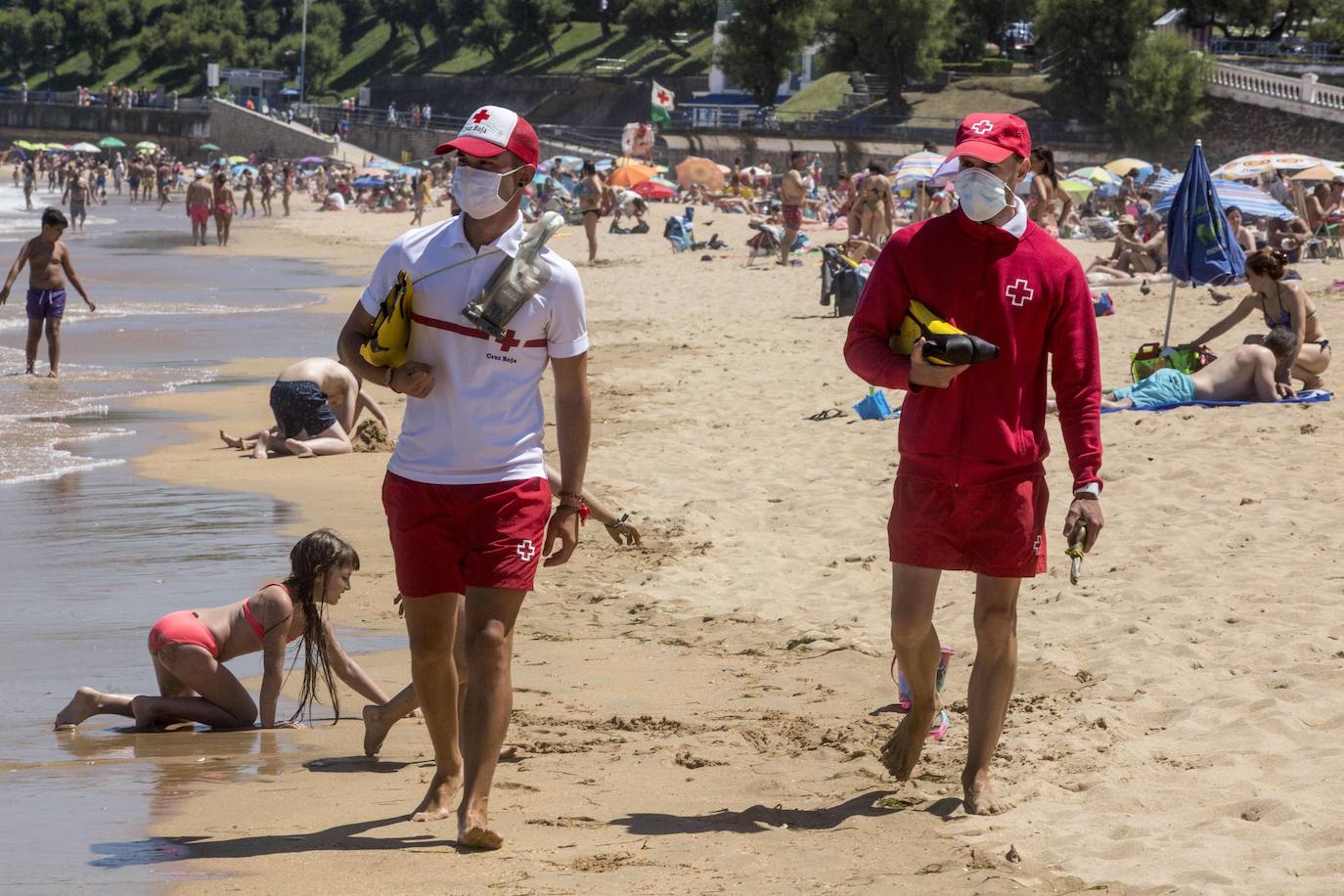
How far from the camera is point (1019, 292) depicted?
404 centimetres

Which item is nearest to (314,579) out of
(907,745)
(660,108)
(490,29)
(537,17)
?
(907,745)

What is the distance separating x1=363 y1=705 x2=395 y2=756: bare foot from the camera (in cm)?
487

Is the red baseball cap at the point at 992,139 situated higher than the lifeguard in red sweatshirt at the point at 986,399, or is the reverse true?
the red baseball cap at the point at 992,139

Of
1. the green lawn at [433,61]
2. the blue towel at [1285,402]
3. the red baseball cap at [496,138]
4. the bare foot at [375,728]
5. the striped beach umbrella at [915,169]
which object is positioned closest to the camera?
the red baseball cap at [496,138]

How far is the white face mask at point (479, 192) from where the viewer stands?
391 centimetres

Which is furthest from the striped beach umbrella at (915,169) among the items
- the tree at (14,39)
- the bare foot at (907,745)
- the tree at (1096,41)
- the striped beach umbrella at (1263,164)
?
the tree at (14,39)

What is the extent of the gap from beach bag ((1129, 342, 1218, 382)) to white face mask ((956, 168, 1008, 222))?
7.11m

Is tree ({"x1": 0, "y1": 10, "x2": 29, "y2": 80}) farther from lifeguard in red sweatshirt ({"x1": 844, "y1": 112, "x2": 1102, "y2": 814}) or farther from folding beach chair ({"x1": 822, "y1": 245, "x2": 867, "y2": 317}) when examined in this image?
lifeguard in red sweatshirt ({"x1": 844, "y1": 112, "x2": 1102, "y2": 814})

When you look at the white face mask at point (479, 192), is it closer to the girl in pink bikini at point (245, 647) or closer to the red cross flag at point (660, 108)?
the girl in pink bikini at point (245, 647)

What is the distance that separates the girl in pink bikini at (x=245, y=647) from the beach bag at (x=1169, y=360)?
6952mm

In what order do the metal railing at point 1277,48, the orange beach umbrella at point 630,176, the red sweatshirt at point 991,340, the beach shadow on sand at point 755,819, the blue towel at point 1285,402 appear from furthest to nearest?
1. the metal railing at point 1277,48
2. the orange beach umbrella at point 630,176
3. the blue towel at point 1285,402
4. the beach shadow on sand at point 755,819
5. the red sweatshirt at point 991,340

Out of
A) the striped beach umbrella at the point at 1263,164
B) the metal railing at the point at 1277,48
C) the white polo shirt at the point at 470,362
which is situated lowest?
the white polo shirt at the point at 470,362

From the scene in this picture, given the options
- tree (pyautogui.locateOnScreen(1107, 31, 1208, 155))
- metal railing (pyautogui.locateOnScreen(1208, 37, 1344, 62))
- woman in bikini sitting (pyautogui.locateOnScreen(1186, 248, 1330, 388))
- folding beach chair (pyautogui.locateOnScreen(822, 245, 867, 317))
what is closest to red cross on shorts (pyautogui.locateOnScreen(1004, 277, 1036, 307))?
woman in bikini sitting (pyautogui.locateOnScreen(1186, 248, 1330, 388))

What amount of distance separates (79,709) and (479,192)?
251 cm
